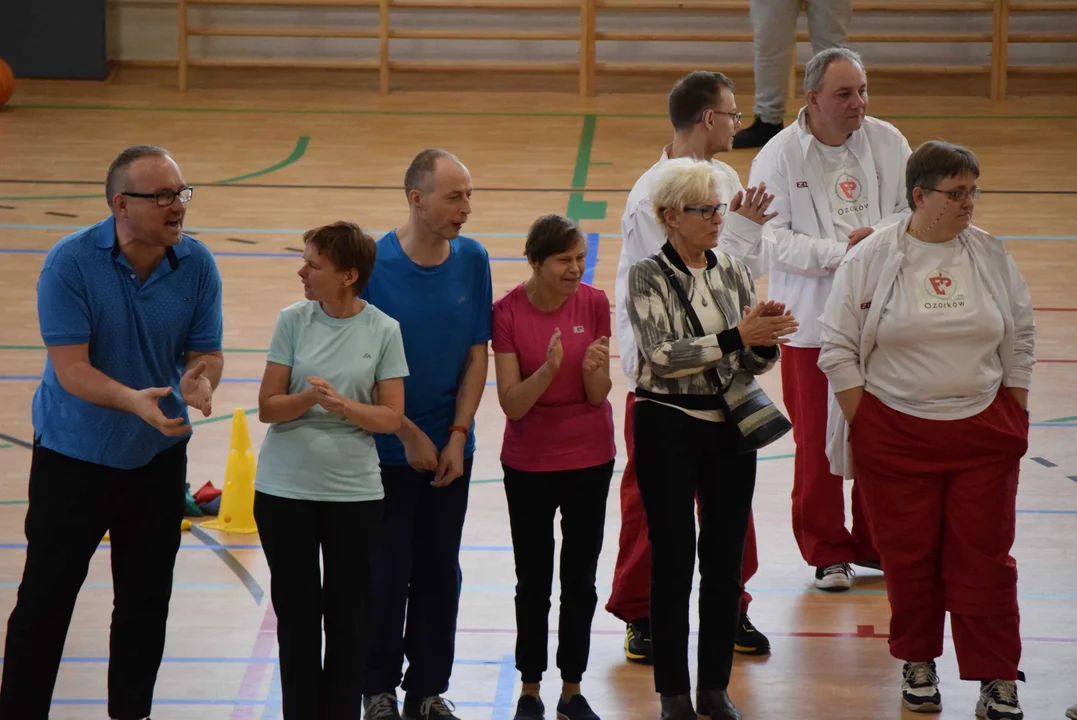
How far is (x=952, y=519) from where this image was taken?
3.73 metres

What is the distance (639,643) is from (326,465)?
1289 millimetres

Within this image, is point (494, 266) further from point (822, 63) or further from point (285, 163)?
point (822, 63)

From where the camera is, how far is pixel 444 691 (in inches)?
148

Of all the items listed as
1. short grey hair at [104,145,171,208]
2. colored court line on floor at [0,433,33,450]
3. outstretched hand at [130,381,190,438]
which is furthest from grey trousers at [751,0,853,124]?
outstretched hand at [130,381,190,438]

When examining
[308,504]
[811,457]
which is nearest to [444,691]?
[308,504]

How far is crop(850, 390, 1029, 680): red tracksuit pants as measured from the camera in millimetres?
3691

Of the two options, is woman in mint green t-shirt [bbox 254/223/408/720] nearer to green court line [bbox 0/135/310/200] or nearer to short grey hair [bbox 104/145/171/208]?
short grey hair [bbox 104/145/171/208]

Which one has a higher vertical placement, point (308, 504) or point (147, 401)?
point (147, 401)

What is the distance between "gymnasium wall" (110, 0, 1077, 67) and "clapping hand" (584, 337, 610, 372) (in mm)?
10599

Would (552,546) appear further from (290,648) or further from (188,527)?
(188,527)

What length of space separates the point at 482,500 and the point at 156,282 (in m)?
2.29

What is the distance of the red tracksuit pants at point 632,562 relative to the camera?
4.15m

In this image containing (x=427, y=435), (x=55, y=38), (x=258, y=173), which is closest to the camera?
(x=427, y=435)

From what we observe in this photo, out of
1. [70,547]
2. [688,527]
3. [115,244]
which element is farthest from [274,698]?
[115,244]
